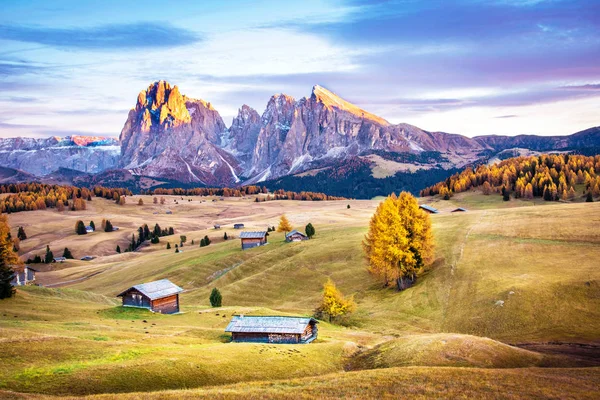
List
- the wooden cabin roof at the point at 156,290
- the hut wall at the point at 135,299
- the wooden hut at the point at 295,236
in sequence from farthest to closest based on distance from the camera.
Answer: the wooden hut at the point at 295,236
the hut wall at the point at 135,299
the wooden cabin roof at the point at 156,290

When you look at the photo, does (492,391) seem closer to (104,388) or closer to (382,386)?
(382,386)

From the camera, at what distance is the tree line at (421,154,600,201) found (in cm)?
15312

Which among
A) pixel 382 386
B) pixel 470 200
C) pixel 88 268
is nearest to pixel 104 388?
pixel 382 386

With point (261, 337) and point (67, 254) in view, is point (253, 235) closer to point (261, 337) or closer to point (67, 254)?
point (261, 337)

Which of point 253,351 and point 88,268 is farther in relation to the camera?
point 88,268

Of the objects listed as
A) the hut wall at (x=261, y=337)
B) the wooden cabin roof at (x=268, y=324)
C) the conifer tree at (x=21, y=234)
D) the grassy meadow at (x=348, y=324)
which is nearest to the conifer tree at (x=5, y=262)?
the grassy meadow at (x=348, y=324)

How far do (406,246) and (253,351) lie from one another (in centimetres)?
4074

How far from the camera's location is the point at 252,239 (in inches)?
4646

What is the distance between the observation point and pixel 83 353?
35688 millimetres

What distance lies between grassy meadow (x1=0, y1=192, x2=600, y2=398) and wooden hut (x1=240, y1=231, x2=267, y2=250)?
316 cm

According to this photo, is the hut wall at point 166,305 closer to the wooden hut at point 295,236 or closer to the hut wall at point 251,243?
the hut wall at point 251,243

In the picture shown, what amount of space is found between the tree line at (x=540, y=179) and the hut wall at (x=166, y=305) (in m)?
119

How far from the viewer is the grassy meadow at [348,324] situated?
101 ft

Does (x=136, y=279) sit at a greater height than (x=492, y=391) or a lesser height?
lesser
